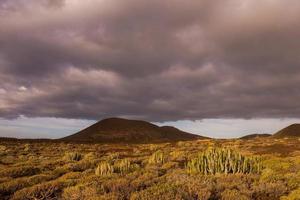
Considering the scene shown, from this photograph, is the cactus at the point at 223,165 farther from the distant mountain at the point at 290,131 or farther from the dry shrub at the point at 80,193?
the distant mountain at the point at 290,131

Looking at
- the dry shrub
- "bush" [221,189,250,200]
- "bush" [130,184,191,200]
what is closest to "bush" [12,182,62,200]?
the dry shrub

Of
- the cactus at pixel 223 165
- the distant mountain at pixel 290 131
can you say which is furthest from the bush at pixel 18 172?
the distant mountain at pixel 290 131

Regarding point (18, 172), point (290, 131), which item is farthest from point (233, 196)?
point (290, 131)

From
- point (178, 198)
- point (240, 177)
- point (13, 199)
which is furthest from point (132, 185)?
point (240, 177)

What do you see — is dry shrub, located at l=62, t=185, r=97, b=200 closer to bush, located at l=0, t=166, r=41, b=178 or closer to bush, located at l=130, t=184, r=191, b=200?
bush, located at l=130, t=184, r=191, b=200

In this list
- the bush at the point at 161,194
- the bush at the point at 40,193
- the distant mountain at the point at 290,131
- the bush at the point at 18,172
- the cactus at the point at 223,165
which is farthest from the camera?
the distant mountain at the point at 290,131

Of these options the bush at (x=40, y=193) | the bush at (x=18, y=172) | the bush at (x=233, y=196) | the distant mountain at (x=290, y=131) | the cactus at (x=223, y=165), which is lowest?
the bush at (x=40, y=193)

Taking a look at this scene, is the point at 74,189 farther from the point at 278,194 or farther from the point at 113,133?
the point at 113,133

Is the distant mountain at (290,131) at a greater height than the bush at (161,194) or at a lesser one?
greater

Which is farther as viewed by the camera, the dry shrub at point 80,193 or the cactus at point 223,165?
the cactus at point 223,165

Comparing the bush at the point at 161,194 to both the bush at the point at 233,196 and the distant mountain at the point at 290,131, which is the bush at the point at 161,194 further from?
the distant mountain at the point at 290,131

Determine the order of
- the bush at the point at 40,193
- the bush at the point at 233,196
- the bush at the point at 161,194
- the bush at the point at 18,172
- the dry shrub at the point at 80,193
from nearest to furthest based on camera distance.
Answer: the bush at the point at 161,194, the bush at the point at 233,196, the dry shrub at the point at 80,193, the bush at the point at 40,193, the bush at the point at 18,172

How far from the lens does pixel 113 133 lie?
6890 inches

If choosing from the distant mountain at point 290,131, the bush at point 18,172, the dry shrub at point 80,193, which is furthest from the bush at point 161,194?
the distant mountain at point 290,131
